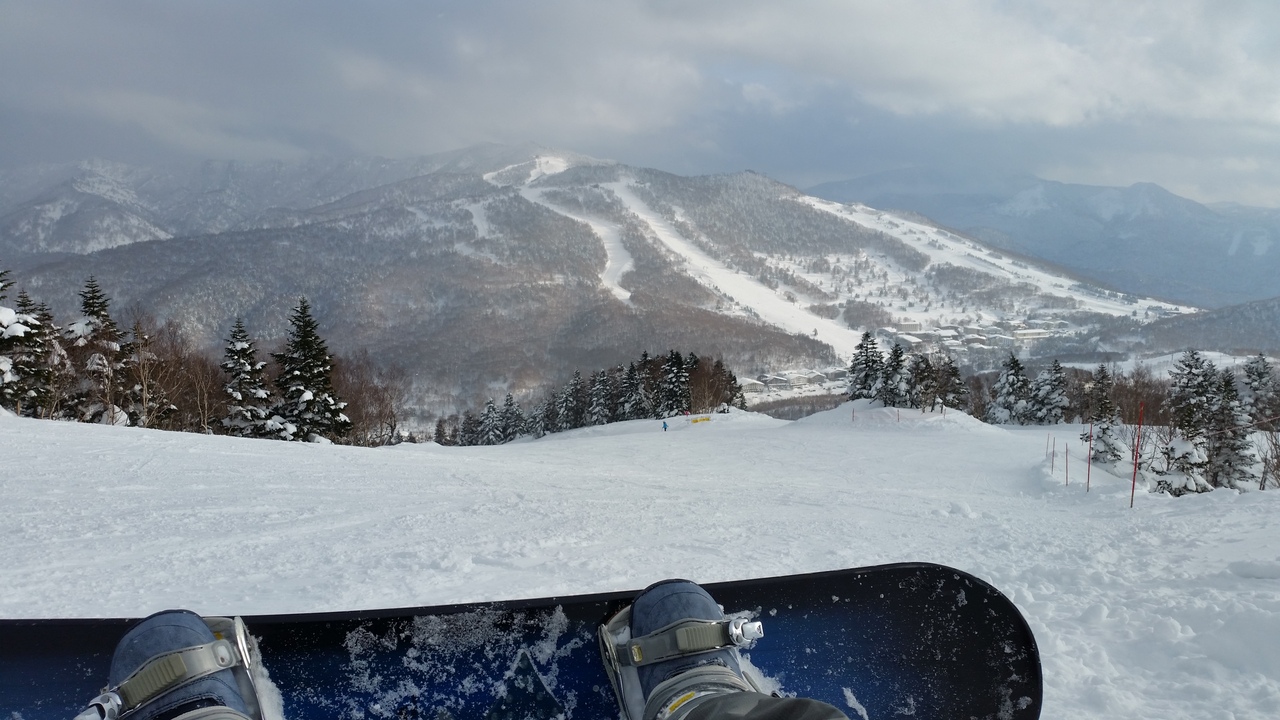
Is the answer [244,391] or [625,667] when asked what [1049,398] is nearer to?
[244,391]

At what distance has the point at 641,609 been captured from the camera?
1.91m

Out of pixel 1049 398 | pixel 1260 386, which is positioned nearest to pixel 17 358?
pixel 1049 398

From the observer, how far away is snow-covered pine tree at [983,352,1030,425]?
138 ft

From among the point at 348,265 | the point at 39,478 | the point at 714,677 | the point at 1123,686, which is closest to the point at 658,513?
the point at 1123,686

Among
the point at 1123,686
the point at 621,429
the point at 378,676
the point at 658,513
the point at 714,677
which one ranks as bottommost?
the point at 621,429

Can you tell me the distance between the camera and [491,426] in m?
54.5

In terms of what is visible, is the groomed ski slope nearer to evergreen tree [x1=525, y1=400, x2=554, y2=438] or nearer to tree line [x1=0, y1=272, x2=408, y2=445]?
tree line [x1=0, y1=272, x2=408, y2=445]

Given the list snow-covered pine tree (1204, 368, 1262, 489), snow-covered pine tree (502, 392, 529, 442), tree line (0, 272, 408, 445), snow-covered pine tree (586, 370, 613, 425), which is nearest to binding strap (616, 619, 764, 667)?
tree line (0, 272, 408, 445)

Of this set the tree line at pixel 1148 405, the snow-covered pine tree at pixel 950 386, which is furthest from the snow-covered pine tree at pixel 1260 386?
the snow-covered pine tree at pixel 950 386

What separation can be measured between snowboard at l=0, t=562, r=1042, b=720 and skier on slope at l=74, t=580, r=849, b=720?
0.48ft

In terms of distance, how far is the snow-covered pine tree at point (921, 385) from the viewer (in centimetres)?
3734

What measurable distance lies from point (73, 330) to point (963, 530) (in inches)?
1047

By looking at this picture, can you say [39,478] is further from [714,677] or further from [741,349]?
→ [741,349]

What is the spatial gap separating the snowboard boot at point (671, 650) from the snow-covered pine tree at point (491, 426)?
52.9m
